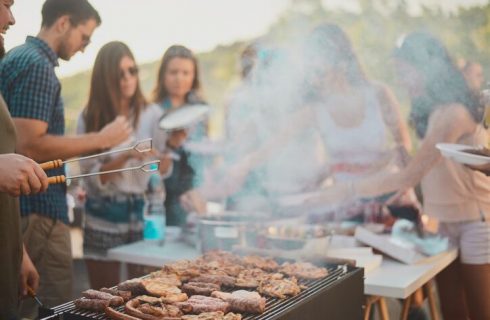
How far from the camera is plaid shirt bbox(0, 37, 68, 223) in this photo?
2.70m

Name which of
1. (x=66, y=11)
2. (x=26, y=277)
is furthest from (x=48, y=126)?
(x=26, y=277)

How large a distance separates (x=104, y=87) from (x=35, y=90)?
47.6 inches

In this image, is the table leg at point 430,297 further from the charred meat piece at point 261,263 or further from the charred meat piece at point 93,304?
the charred meat piece at point 93,304

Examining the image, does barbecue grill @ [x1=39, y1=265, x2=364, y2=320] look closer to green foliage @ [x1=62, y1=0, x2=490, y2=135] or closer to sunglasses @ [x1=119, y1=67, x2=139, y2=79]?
green foliage @ [x1=62, y1=0, x2=490, y2=135]

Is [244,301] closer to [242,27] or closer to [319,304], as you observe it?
[319,304]

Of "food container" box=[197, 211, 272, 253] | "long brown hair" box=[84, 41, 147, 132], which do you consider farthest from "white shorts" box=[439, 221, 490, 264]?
"long brown hair" box=[84, 41, 147, 132]

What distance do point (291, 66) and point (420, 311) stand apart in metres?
2.02

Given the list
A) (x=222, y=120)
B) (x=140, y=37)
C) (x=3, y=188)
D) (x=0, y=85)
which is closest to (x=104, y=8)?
(x=140, y=37)

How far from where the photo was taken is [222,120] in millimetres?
4477

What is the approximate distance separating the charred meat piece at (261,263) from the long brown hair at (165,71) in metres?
1.96

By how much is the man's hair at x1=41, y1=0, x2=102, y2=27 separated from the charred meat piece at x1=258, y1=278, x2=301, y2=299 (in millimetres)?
1790

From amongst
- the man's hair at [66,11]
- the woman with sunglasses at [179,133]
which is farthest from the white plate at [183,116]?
the man's hair at [66,11]

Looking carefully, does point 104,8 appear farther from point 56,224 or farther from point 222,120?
point 56,224

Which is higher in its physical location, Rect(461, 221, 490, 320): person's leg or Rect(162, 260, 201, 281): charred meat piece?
Rect(162, 260, 201, 281): charred meat piece
